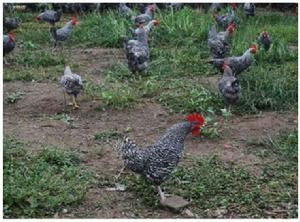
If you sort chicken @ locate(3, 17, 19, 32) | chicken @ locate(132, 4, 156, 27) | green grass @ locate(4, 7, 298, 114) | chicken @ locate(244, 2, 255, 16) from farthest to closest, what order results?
1. chicken @ locate(244, 2, 255, 16)
2. chicken @ locate(3, 17, 19, 32)
3. chicken @ locate(132, 4, 156, 27)
4. green grass @ locate(4, 7, 298, 114)

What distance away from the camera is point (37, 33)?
1145 cm

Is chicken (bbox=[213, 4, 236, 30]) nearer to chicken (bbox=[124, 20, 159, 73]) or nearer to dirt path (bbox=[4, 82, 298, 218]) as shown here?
chicken (bbox=[124, 20, 159, 73])

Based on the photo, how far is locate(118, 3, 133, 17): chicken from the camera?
12.2 m

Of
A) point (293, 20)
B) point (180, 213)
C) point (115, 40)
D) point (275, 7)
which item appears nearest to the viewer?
point (180, 213)

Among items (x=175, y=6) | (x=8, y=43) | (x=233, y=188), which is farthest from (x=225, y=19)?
(x=233, y=188)

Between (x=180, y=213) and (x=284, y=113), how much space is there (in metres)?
2.77

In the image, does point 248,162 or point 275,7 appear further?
point 275,7

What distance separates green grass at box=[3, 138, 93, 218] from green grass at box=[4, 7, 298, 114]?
71.4 inches

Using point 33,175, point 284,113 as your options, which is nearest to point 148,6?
point 284,113

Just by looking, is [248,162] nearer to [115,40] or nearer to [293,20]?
[115,40]

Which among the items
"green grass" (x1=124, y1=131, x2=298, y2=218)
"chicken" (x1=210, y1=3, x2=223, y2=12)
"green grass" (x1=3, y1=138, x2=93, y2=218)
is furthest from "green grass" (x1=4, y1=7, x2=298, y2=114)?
"green grass" (x1=3, y1=138, x2=93, y2=218)

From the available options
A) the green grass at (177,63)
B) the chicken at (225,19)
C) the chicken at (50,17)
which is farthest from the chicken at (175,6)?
the chicken at (50,17)

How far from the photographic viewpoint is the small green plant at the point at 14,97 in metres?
7.59

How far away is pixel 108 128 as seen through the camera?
6.66m
